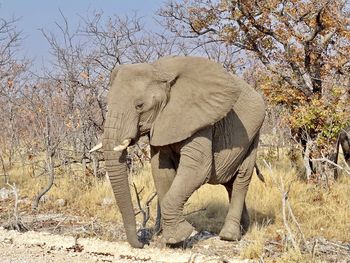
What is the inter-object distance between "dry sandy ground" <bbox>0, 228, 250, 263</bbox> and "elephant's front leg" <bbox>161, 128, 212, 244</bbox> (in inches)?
8.9

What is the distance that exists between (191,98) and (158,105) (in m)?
0.41

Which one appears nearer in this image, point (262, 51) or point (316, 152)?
point (316, 152)

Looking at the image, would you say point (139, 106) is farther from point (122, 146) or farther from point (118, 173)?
point (118, 173)

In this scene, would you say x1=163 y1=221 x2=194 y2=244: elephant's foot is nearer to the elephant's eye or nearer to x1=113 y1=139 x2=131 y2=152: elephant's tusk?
x1=113 y1=139 x2=131 y2=152: elephant's tusk

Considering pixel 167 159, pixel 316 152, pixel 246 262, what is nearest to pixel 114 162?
pixel 167 159

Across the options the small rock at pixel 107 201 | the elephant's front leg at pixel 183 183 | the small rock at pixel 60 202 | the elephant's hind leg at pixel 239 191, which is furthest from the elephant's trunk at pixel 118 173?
the small rock at pixel 60 202

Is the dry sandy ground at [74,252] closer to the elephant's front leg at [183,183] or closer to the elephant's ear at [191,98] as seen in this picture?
the elephant's front leg at [183,183]

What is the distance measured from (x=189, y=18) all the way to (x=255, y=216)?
15.3 feet

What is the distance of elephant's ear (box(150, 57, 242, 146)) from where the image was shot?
241 inches

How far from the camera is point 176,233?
6219 mm

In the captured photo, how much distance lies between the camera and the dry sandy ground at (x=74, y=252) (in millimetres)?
5438

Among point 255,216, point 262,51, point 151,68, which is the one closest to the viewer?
point 151,68

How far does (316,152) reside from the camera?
10.2 m

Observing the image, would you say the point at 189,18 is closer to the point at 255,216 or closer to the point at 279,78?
the point at 279,78
